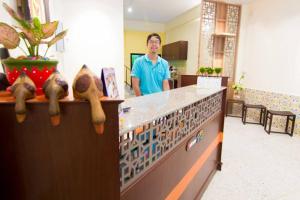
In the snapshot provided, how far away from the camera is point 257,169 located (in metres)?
2.49

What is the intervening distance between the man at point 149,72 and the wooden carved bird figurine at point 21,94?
166cm

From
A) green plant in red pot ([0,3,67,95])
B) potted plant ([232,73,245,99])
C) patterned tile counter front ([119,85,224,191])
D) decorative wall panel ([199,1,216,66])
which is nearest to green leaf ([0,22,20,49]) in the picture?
green plant in red pot ([0,3,67,95])

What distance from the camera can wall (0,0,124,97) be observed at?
9.46 ft

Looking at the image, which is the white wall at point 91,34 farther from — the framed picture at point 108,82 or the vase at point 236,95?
the vase at point 236,95

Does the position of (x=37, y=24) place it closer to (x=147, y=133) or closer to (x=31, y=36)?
(x=31, y=36)

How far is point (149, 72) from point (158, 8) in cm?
442

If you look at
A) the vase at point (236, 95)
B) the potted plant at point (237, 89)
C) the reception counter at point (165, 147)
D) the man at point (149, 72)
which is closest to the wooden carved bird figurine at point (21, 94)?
the reception counter at point (165, 147)

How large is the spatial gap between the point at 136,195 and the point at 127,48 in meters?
7.40

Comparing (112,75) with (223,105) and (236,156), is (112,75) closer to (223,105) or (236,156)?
(223,105)

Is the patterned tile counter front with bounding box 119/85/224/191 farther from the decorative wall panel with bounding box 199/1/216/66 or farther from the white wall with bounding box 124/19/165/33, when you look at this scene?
the white wall with bounding box 124/19/165/33

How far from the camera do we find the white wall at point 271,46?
372 cm

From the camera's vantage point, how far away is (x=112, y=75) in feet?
2.99

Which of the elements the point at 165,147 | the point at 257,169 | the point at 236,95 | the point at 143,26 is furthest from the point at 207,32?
the point at 165,147

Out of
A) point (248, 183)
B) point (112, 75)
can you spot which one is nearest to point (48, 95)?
point (112, 75)
